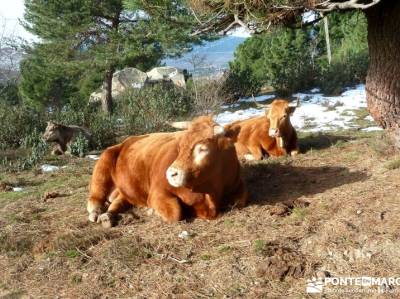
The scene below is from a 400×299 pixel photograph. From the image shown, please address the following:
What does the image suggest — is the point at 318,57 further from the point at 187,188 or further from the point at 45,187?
the point at 187,188

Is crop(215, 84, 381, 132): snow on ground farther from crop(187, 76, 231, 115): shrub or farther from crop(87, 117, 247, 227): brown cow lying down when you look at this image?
crop(87, 117, 247, 227): brown cow lying down

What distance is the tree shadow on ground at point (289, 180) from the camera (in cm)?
587

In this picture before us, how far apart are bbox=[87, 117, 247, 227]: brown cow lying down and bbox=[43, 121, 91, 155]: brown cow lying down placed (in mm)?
5401

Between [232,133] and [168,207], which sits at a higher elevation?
[232,133]

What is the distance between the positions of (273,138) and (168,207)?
11.9 ft

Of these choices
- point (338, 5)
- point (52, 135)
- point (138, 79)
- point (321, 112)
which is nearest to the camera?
point (338, 5)

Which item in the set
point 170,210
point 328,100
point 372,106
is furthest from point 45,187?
point 328,100

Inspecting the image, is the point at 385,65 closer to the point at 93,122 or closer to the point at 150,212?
the point at 150,212

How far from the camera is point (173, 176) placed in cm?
488

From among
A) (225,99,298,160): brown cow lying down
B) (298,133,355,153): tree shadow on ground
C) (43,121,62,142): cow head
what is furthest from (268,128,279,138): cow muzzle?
(43,121,62,142): cow head

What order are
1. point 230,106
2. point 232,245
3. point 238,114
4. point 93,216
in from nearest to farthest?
point 232,245
point 93,216
point 238,114
point 230,106

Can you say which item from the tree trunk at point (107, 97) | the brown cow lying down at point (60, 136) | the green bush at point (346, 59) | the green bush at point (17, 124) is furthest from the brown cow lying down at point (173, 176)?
the green bush at point (346, 59)

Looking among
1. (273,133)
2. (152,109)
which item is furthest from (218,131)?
(152,109)

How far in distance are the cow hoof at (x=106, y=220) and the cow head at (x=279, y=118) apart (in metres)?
3.52
